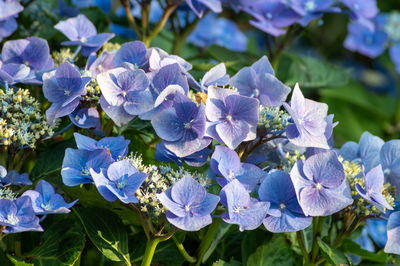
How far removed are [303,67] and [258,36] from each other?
1275mm

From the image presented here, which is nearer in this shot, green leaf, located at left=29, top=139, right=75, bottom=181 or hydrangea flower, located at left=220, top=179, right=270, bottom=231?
hydrangea flower, located at left=220, top=179, right=270, bottom=231

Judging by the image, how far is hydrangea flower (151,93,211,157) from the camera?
2.29 feet

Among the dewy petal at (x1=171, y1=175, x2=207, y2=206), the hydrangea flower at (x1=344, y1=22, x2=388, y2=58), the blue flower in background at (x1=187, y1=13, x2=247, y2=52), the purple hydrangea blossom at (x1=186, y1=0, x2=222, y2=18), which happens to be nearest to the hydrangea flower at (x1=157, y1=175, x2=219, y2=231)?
the dewy petal at (x1=171, y1=175, x2=207, y2=206)

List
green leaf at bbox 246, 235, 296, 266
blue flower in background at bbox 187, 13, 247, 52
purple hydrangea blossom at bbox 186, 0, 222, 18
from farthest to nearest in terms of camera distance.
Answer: blue flower in background at bbox 187, 13, 247, 52 < purple hydrangea blossom at bbox 186, 0, 222, 18 < green leaf at bbox 246, 235, 296, 266

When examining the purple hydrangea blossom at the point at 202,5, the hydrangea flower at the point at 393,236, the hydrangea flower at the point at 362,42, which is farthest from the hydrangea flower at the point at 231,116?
the hydrangea flower at the point at 362,42

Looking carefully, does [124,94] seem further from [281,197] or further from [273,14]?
[273,14]

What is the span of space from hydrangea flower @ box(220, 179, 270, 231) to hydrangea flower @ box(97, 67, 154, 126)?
160 mm

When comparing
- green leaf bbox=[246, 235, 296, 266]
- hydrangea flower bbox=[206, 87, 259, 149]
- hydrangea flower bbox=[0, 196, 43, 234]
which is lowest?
green leaf bbox=[246, 235, 296, 266]

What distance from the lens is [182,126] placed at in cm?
71

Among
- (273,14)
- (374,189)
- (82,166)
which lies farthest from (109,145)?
(273,14)

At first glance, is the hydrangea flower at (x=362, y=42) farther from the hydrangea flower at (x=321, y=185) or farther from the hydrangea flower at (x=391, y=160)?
the hydrangea flower at (x=321, y=185)

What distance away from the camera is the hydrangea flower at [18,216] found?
665mm

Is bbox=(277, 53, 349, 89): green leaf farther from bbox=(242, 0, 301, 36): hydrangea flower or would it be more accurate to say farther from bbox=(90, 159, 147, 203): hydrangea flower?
bbox=(90, 159, 147, 203): hydrangea flower

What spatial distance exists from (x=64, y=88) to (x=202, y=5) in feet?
1.41
